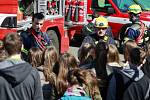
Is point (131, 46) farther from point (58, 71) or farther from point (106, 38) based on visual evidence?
point (106, 38)

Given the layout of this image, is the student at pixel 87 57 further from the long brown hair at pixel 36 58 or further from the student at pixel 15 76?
the student at pixel 15 76

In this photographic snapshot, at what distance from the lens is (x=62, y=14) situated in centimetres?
1173

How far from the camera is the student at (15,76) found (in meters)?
4.18

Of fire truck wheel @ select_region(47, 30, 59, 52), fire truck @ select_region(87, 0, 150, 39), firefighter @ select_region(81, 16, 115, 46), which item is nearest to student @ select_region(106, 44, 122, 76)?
firefighter @ select_region(81, 16, 115, 46)

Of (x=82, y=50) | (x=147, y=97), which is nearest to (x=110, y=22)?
(x=82, y=50)

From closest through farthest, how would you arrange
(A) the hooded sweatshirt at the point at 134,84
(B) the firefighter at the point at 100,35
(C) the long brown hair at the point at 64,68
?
1. (A) the hooded sweatshirt at the point at 134,84
2. (C) the long brown hair at the point at 64,68
3. (B) the firefighter at the point at 100,35

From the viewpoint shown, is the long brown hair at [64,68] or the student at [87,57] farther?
the student at [87,57]

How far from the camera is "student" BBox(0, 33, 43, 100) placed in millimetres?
4176

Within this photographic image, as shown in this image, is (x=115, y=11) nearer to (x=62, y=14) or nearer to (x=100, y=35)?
(x=62, y=14)

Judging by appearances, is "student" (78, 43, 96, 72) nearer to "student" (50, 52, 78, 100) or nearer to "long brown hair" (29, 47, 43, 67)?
"student" (50, 52, 78, 100)

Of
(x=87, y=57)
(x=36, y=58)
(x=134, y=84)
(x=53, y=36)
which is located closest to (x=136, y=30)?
(x=87, y=57)

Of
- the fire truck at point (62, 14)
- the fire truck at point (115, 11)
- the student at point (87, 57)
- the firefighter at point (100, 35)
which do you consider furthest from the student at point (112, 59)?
the fire truck at point (115, 11)

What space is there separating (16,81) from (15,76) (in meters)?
0.05

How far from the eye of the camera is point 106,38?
637cm
